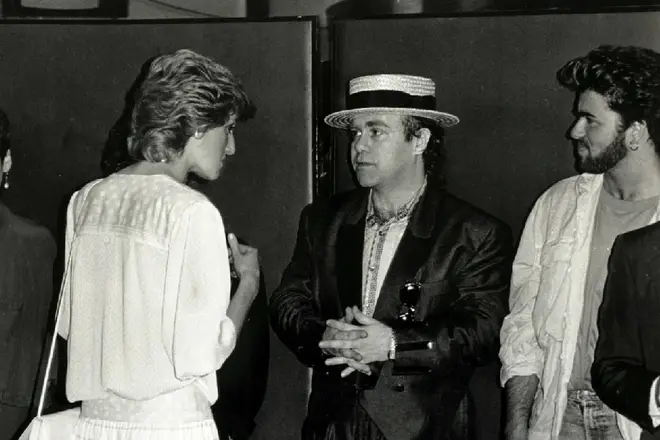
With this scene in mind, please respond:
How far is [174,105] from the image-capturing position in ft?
8.42

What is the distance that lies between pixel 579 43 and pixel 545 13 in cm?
17

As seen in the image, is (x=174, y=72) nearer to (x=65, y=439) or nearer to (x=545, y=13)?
(x=65, y=439)

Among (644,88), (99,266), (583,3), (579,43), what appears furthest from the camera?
(583,3)

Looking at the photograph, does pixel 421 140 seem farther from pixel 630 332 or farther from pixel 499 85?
pixel 630 332

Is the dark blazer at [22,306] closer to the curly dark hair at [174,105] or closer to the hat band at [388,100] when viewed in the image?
the curly dark hair at [174,105]

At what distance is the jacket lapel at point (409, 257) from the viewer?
3146mm

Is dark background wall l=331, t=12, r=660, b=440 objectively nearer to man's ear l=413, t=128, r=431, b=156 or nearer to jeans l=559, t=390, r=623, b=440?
man's ear l=413, t=128, r=431, b=156

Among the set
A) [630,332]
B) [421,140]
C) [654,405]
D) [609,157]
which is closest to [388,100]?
[421,140]

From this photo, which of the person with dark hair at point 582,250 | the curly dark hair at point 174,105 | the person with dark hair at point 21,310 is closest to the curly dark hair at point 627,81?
the person with dark hair at point 582,250

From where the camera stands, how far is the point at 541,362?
313cm

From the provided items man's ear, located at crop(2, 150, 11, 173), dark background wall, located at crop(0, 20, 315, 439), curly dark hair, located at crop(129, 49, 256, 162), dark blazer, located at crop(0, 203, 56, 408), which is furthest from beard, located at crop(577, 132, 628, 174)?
man's ear, located at crop(2, 150, 11, 173)

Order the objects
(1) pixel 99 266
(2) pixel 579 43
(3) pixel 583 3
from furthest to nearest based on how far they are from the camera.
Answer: (3) pixel 583 3, (2) pixel 579 43, (1) pixel 99 266

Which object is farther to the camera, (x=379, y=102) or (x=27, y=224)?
(x=27, y=224)

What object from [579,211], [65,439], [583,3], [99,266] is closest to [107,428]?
[65,439]
